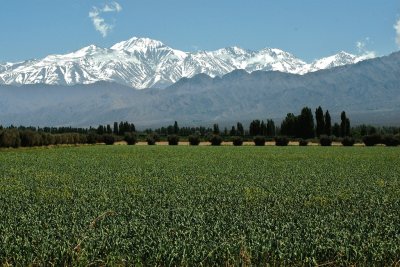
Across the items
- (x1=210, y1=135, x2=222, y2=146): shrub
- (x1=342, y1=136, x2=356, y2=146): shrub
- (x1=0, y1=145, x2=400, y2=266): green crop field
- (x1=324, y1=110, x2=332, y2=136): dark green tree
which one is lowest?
(x1=0, y1=145, x2=400, y2=266): green crop field

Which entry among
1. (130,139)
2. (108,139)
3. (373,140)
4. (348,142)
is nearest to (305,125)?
(348,142)

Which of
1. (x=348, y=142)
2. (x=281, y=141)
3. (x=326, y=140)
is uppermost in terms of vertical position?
(x=281, y=141)

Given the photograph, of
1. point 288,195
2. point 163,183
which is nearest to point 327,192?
point 288,195

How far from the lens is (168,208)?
62.6 feet

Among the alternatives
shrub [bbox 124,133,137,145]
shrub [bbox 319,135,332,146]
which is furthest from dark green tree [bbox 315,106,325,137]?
shrub [bbox 124,133,137,145]

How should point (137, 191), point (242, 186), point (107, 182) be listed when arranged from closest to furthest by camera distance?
point (137, 191)
point (242, 186)
point (107, 182)

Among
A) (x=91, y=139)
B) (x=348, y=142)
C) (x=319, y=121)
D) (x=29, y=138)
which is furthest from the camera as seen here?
(x=319, y=121)

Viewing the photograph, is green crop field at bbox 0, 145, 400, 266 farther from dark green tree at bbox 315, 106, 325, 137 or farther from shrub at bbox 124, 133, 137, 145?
dark green tree at bbox 315, 106, 325, 137

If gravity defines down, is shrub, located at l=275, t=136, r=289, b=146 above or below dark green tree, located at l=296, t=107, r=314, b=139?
below

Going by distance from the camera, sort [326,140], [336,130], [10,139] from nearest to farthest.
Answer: [10,139]
[326,140]
[336,130]

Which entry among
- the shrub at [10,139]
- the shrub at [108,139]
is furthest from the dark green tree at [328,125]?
the shrub at [10,139]

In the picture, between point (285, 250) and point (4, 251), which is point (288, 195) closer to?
point (285, 250)

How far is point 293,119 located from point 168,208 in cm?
14491

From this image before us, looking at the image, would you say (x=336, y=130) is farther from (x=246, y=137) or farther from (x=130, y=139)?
(x=130, y=139)
